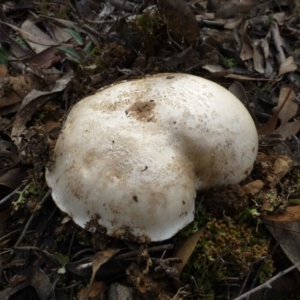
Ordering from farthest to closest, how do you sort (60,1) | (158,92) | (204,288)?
1. (60,1)
2. (158,92)
3. (204,288)

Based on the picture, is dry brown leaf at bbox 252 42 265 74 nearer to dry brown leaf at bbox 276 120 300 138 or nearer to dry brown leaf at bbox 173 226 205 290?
dry brown leaf at bbox 276 120 300 138

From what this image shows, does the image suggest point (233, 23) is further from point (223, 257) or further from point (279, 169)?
point (223, 257)

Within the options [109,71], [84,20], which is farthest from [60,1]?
[109,71]

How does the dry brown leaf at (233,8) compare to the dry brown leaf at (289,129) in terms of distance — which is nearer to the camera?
the dry brown leaf at (289,129)

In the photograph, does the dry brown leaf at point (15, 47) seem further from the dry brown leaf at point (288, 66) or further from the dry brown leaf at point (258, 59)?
the dry brown leaf at point (288, 66)

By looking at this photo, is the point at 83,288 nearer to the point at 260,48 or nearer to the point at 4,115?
the point at 4,115

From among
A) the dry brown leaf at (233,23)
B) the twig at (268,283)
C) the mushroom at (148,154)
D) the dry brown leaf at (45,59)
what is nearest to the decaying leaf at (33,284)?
the mushroom at (148,154)
